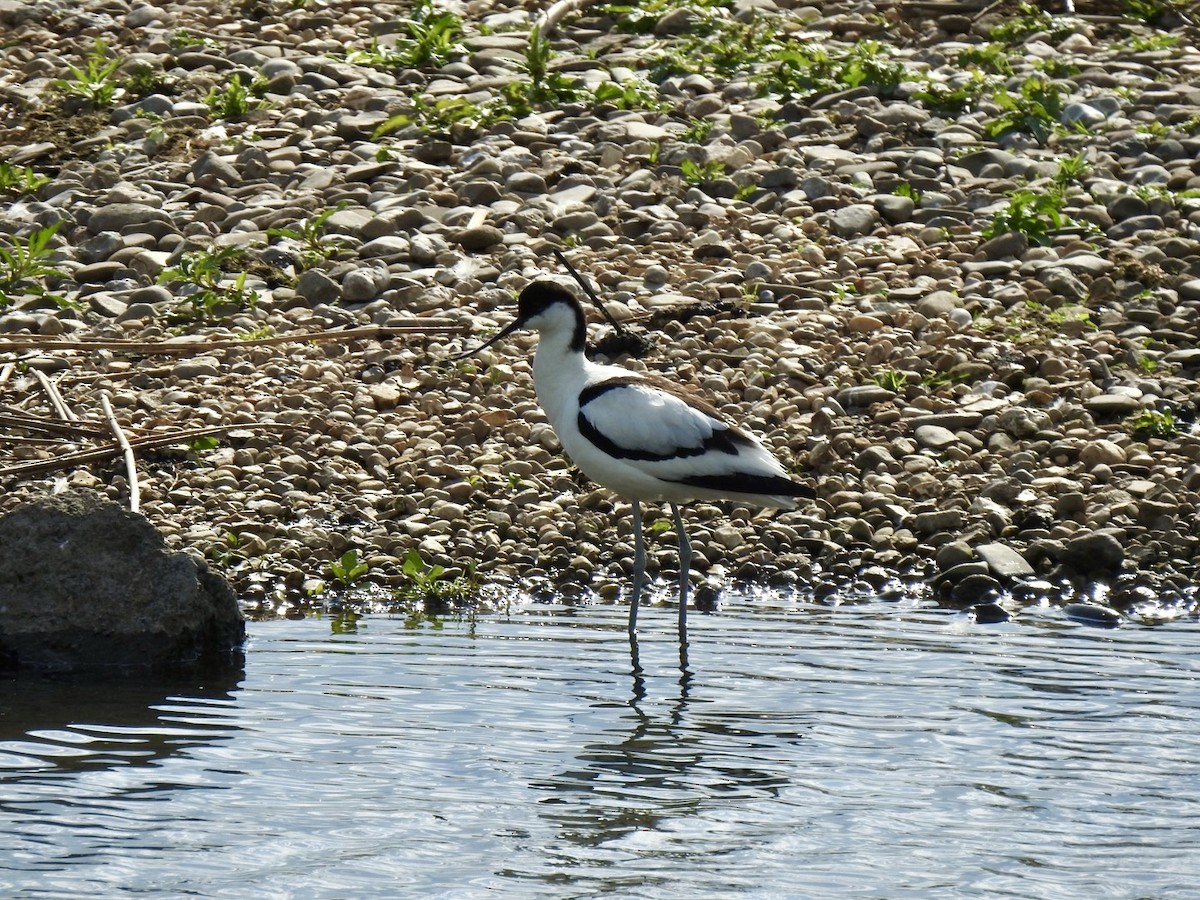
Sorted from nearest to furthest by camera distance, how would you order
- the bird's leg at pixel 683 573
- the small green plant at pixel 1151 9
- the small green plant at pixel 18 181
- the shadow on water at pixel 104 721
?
the shadow on water at pixel 104 721 → the bird's leg at pixel 683 573 → the small green plant at pixel 18 181 → the small green plant at pixel 1151 9

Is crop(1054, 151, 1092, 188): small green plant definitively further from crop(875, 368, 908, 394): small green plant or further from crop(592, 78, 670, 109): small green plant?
crop(592, 78, 670, 109): small green plant

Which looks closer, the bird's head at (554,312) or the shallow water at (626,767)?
the shallow water at (626,767)

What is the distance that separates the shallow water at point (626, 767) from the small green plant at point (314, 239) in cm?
386

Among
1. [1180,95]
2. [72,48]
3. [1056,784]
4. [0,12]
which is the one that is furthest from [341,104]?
[1056,784]

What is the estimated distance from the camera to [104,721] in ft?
21.9

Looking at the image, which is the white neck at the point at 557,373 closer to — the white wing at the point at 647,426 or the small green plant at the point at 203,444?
the white wing at the point at 647,426

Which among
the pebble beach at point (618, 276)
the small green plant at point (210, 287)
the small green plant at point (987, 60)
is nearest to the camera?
the pebble beach at point (618, 276)

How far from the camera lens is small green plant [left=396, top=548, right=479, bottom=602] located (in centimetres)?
864

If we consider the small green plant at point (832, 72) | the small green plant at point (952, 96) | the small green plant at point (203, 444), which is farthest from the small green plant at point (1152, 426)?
the small green plant at point (203, 444)

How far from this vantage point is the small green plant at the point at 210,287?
36.0ft

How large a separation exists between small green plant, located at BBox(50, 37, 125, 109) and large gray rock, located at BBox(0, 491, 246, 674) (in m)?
6.92

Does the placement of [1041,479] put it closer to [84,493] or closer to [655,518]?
[655,518]

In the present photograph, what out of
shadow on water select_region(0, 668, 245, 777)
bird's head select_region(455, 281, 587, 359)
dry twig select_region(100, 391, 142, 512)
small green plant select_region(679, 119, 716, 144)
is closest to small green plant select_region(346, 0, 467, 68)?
small green plant select_region(679, 119, 716, 144)

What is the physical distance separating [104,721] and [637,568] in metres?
2.69
